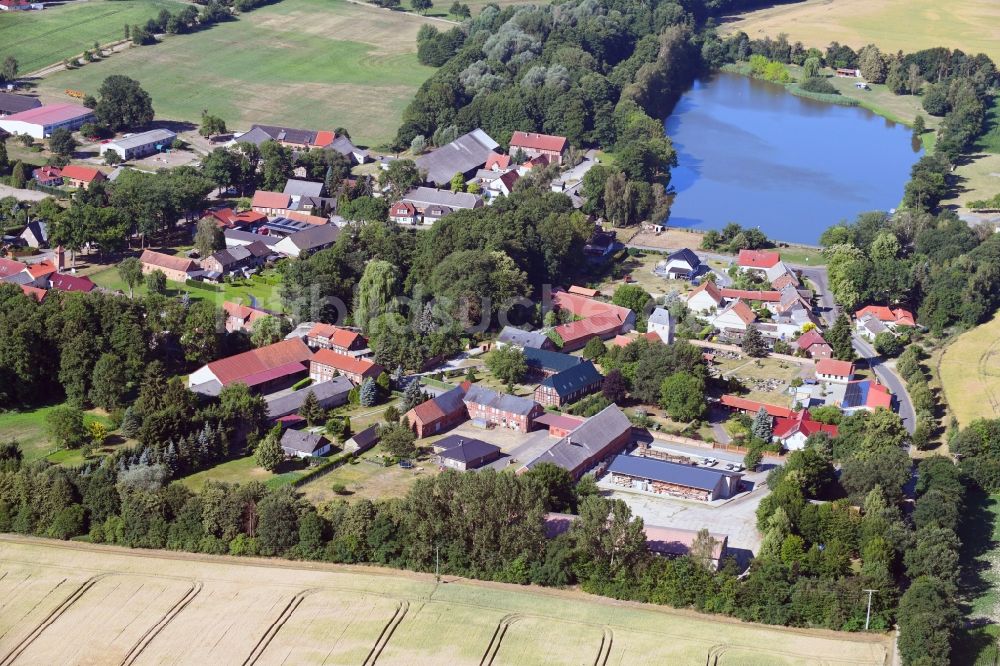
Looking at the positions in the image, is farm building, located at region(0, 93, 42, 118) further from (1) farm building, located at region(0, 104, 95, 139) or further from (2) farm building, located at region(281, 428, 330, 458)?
(2) farm building, located at region(281, 428, 330, 458)

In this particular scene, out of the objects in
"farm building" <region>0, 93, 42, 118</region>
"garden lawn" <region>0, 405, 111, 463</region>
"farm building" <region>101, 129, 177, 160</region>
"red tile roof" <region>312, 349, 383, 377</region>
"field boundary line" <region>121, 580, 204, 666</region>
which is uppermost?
"farm building" <region>0, 93, 42, 118</region>

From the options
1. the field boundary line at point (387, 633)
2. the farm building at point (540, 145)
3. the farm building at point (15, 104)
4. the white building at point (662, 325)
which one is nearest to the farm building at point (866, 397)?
the white building at point (662, 325)

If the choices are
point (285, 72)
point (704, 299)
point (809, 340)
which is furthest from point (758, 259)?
point (285, 72)

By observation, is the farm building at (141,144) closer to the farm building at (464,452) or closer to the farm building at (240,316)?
the farm building at (240,316)

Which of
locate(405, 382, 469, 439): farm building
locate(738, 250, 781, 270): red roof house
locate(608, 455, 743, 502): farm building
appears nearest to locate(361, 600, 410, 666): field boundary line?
locate(608, 455, 743, 502): farm building

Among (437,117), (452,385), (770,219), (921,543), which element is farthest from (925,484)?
(437,117)

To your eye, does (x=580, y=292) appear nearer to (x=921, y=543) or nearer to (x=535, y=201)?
(x=535, y=201)
